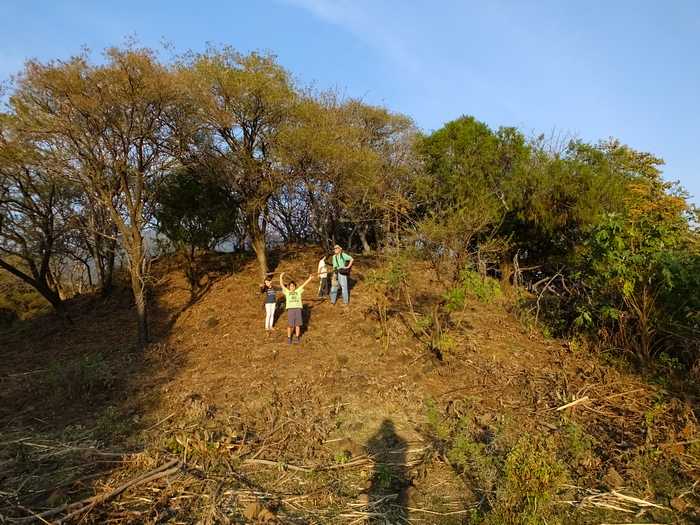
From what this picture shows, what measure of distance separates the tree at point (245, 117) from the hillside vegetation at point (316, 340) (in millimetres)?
75

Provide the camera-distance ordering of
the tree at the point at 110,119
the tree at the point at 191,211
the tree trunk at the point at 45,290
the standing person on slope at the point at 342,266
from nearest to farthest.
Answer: the tree at the point at 110,119
the standing person on slope at the point at 342,266
the tree trunk at the point at 45,290
the tree at the point at 191,211

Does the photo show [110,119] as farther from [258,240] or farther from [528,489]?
[528,489]

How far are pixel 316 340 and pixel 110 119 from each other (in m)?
6.43

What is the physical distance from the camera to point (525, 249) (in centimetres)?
1791

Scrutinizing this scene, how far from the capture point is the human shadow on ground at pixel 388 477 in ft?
14.2

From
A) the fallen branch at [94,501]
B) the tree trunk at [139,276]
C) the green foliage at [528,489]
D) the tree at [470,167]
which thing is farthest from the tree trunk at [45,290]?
the green foliage at [528,489]

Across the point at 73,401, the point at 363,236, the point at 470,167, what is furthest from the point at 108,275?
the point at 470,167

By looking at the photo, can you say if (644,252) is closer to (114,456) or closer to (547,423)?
(547,423)

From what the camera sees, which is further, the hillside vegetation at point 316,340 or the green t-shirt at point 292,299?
the green t-shirt at point 292,299

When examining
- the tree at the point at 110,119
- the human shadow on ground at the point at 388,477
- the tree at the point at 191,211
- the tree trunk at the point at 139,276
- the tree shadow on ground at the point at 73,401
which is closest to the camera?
the human shadow on ground at the point at 388,477

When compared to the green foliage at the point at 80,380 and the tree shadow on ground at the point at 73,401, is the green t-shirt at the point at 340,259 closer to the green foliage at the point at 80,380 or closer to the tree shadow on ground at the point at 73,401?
the tree shadow on ground at the point at 73,401

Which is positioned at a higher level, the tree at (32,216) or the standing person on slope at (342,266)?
the tree at (32,216)

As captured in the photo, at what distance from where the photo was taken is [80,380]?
784 centimetres

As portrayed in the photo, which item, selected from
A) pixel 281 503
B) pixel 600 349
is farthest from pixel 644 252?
pixel 281 503
